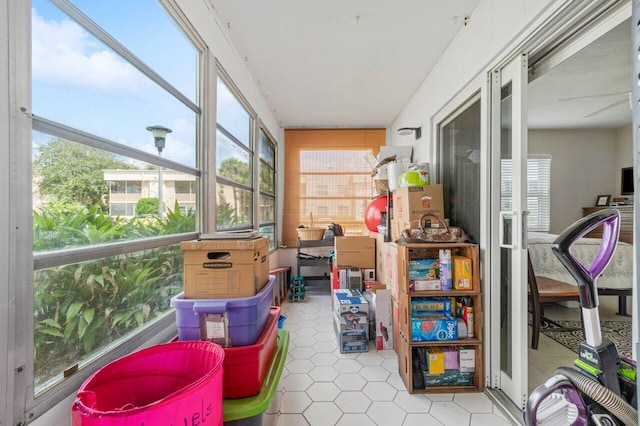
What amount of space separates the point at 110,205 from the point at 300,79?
2.37 meters

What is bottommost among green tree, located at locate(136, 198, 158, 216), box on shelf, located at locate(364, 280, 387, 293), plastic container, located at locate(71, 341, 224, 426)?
box on shelf, located at locate(364, 280, 387, 293)

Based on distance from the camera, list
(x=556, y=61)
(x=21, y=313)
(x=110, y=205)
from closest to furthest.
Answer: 1. (x=21, y=313)
2. (x=110, y=205)
3. (x=556, y=61)

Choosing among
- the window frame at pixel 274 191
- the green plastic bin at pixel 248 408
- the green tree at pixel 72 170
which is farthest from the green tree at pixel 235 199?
the green plastic bin at pixel 248 408

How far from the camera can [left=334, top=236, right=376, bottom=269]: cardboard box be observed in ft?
10.6

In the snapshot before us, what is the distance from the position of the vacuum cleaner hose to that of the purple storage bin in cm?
116

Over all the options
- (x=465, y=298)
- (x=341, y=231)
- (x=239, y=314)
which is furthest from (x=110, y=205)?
(x=341, y=231)

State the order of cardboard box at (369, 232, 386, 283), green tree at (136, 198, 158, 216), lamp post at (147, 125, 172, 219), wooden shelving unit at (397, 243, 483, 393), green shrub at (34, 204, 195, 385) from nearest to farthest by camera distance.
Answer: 1. green shrub at (34, 204, 195, 385)
2. green tree at (136, 198, 158, 216)
3. lamp post at (147, 125, 172, 219)
4. wooden shelving unit at (397, 243, 483, 393)
5. cardboard box at (369, 232, 386, 283)

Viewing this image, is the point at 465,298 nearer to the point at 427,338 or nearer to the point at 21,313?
the point at 427,338

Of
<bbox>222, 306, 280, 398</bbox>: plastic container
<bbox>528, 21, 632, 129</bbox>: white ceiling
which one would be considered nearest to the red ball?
<bbox>528, 21, 632, 129</bbox>: white ceiling

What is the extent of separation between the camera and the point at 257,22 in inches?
83.0

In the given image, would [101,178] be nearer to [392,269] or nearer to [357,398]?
[357,398]

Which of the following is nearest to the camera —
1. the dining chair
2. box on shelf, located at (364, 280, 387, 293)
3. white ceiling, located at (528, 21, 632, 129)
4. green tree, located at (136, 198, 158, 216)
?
green tree, located at (136, 198, 158, 216)

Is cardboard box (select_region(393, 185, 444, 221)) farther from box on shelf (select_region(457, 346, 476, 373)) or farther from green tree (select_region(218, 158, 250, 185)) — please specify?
green tree (select_region(218, 158, 250, 185))

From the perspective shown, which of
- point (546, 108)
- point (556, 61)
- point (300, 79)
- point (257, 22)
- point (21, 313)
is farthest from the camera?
point (546, 108)
